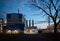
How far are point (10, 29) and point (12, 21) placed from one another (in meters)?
4.48

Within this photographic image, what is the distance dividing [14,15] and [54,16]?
11979 millimetres

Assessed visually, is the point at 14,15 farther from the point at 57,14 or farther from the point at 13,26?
the point at 57,14

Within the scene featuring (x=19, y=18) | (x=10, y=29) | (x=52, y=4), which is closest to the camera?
(x=52, y=4)

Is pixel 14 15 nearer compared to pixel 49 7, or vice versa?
pixel 49 7

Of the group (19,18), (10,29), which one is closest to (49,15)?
(19,18)

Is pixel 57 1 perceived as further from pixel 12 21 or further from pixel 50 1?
pixel 12 21

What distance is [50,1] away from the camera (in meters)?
34.4

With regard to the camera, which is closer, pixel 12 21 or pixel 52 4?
pixel 52 4

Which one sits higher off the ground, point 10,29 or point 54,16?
point 54,16

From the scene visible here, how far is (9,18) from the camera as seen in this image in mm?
41844

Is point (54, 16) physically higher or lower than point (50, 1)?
lower

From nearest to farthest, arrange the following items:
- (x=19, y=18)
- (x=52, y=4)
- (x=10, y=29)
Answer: (x=52, y=4), (x=19, y=18), (x=10, y=29)

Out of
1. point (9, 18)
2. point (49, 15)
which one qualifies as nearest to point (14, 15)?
point (9, 18)

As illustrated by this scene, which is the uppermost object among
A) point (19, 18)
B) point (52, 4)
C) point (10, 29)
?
point (52, 4)
